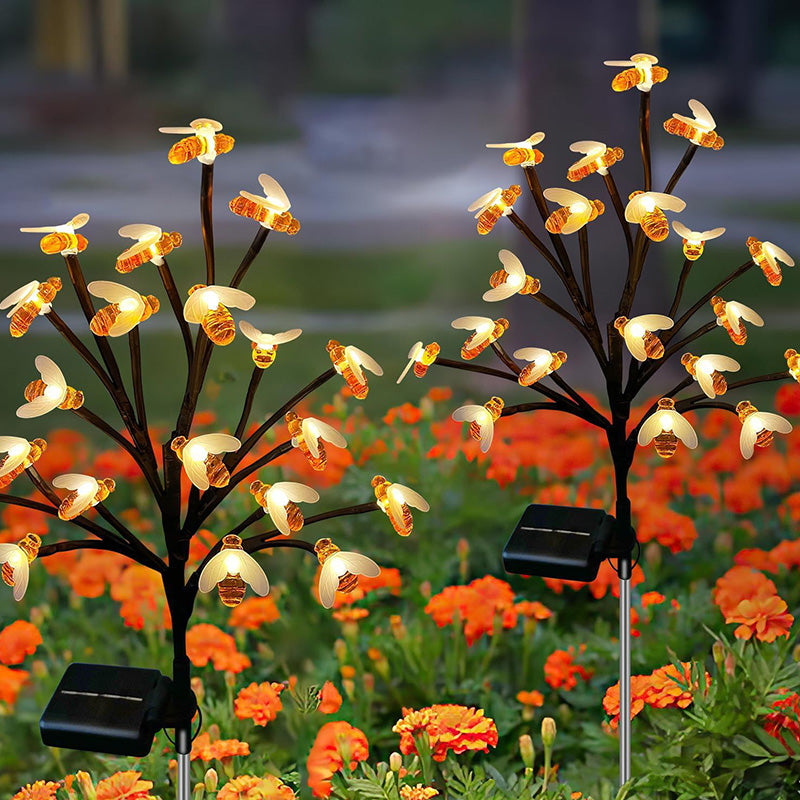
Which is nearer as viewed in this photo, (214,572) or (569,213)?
(214,572)

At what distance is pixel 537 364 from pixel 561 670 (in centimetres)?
85

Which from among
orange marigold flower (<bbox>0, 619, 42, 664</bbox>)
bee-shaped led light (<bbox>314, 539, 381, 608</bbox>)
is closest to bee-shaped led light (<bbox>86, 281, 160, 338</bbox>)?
bee-shaped led light (<bbox>314, 539, 381, 608</bbox>)

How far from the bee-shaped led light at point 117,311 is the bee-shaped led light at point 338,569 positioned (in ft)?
1.23

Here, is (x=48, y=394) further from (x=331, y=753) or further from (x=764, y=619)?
(x=764, y=619)

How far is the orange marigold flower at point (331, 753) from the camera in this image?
2.28 m

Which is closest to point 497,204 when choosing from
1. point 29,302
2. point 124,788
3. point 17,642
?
point 29,302

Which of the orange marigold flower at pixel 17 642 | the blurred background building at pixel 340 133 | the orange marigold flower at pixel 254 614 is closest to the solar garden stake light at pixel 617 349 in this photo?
the orange marigold flower at pixel 254 614

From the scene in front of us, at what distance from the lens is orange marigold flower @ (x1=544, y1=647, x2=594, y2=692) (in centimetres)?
264

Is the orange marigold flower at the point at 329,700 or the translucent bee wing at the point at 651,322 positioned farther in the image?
the orange marigold flower at the point at 329,700

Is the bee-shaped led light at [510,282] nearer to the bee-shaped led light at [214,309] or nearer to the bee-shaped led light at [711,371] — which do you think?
the bee-shaped led light at [711,371]

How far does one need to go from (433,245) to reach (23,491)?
258cm

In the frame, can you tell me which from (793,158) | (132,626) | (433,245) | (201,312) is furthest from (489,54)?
(201,312)

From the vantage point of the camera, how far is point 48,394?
1726mm

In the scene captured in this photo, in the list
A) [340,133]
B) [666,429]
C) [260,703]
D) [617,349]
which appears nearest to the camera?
[666,429]
